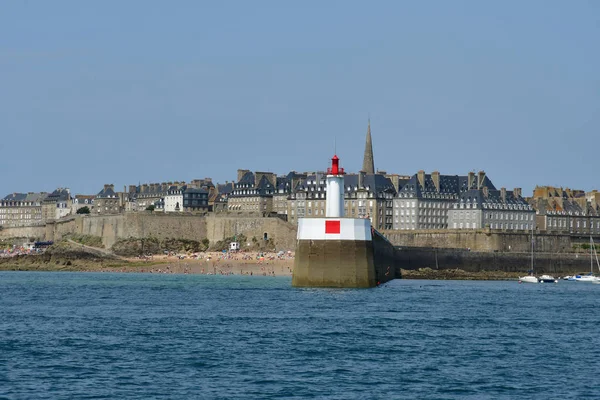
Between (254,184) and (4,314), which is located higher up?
(254,184)

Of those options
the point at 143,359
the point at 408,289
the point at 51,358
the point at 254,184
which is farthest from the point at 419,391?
the point at 254,184

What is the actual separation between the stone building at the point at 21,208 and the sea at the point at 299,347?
109995 millimetres

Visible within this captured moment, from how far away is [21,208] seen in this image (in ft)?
522

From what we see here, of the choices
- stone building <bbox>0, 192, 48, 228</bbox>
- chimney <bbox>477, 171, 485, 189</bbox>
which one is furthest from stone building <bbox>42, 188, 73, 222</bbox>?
chimney <bbox>477, 171, 485, 189</bbox>

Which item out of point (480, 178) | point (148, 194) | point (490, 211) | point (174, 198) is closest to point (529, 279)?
point (490, 211)

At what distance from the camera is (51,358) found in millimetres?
27062

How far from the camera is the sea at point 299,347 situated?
23.3 meters

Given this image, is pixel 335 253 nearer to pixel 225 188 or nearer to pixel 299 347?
pixel 299 347

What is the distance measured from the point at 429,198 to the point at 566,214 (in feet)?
42.4

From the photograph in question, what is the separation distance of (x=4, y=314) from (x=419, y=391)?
19956 millimetres

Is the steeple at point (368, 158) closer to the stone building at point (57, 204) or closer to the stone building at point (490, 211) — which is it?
the stone building at point (490, 211)

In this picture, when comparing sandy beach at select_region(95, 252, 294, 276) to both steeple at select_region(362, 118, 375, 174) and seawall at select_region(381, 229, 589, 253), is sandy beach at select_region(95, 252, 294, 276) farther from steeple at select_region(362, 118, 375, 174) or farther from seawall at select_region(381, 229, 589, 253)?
steeple at select_region(362, 118, 375, 174)

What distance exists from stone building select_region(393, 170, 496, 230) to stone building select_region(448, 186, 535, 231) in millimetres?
1678

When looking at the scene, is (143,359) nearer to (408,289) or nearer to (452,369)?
(452,369)
